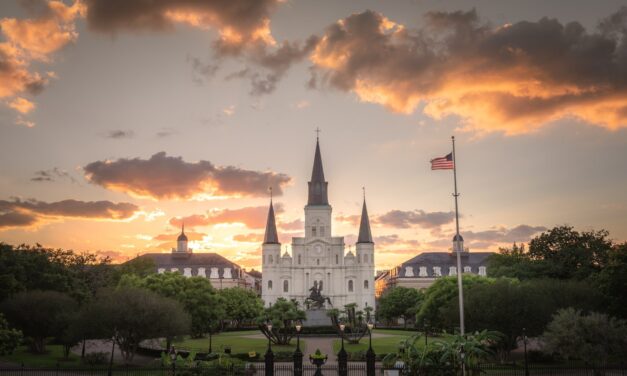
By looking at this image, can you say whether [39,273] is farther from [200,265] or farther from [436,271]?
[436,271]

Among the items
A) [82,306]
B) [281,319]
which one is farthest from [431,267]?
[82,306]

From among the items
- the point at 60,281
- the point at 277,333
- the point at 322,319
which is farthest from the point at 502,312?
the point at 60,281

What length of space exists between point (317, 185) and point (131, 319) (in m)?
82.7

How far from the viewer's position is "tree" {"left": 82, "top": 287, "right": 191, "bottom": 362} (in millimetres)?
41844

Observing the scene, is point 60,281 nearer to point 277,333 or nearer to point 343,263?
point 277,333

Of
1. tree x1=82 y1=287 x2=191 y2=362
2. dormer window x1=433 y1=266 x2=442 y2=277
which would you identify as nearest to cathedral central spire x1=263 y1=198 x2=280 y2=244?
dormer window x1=433 y1=266 x2=442 y2=277

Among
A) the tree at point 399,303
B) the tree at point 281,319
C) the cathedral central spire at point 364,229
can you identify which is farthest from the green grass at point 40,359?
the cathedral central spire at point 364,229

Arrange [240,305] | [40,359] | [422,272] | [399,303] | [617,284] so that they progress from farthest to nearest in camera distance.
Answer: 1. [422,272]
2. [399,303]
3. [240,305]
4. [40,359]
5. [617,284]

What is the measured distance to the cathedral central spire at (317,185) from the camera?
12194 cm

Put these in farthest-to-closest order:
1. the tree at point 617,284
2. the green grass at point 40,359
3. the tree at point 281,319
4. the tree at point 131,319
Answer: the tree at point 281,319 → the tree at point 617,284 → the tree at point 131,319 → the green grass at point 40,359

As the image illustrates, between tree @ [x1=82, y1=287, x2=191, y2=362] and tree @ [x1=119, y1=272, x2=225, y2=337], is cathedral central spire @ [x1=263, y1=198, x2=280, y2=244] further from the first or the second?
tree @ [x1=82, y1=287, x2=191, y2=362]

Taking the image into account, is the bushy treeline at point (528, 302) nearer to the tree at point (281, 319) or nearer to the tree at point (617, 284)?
the tree at point (617, 284)

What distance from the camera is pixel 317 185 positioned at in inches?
4835

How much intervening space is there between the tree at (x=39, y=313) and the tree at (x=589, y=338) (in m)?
32.5
